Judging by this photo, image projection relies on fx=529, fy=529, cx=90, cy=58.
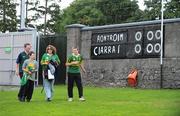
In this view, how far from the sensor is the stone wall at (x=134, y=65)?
20.6m

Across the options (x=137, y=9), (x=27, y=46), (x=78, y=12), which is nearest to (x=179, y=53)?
(x=27, y=46)

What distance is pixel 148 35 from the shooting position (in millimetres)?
21516

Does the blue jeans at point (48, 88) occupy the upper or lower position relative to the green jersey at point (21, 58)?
lower

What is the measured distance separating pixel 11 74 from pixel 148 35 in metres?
7.13

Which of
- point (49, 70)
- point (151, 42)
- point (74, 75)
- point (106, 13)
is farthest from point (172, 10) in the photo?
point (49, 70)

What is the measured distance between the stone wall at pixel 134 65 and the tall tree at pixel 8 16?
22104 millimetres

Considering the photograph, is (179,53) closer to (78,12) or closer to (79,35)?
(79,35)

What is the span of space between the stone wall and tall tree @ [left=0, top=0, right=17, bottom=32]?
72.5ft

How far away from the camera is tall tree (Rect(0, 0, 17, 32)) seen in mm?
46150

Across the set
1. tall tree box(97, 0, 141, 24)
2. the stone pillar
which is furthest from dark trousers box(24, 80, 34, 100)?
tall tree box(97, 0, 141, 24)

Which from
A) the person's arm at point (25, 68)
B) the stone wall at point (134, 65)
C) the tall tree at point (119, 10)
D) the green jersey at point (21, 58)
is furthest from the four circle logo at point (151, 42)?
the tall tree at point (119, 10)

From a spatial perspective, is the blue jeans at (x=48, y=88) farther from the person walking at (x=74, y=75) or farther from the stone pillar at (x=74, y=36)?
the stone pillar at (x=74, y=36)

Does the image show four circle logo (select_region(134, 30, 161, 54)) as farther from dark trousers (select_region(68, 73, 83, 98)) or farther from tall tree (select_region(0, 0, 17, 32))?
tall tree (select_region(0, 0, 17, 32))

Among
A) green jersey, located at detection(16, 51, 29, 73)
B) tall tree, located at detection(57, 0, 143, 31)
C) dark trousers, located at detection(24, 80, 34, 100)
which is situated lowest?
dark trousers, located at detection(24, 80, 34, 100)
